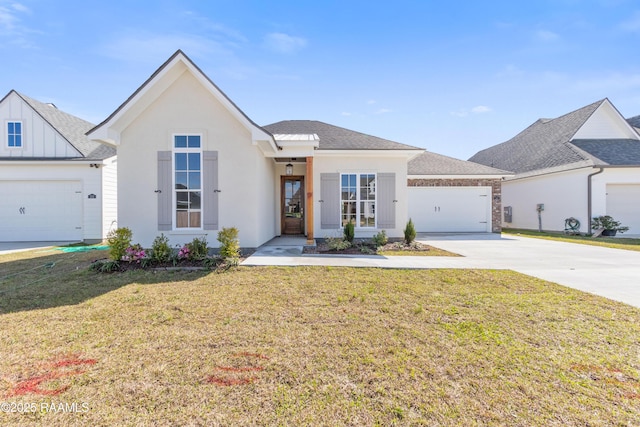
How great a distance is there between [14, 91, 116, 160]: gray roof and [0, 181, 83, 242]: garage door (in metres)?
1.42

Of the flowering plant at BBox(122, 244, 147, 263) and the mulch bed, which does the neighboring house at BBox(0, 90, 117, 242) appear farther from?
the mulch bed

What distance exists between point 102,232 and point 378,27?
13154 mm

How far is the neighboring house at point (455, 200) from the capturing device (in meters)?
13.4

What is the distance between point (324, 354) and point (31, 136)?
49.3 ft

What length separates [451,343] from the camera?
2.95m

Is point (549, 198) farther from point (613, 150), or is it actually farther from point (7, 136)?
point (7, 136)

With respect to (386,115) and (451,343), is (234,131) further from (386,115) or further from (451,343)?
(386,115)

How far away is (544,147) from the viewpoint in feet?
55.5

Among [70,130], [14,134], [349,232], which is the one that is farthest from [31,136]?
[349,232]

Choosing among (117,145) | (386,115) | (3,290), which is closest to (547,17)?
(386,115)

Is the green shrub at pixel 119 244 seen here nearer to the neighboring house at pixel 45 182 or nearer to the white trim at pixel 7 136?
the neighboring house at pixel 45 182

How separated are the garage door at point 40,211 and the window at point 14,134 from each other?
1.63 m

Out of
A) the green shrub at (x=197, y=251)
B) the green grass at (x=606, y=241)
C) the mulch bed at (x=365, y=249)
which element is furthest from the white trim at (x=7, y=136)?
the green grass at (x=606, y=241)

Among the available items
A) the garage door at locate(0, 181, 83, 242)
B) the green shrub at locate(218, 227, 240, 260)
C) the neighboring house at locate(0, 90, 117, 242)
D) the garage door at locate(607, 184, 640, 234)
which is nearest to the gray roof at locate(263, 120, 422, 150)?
the green shrub at locate(218, 227, 240, 260)
